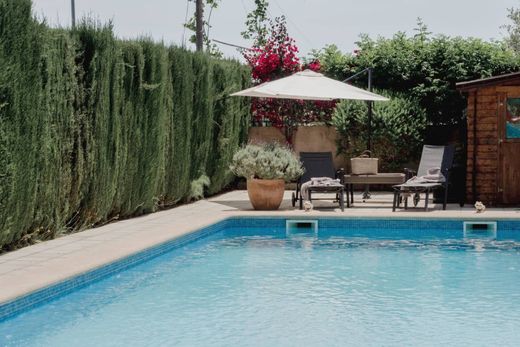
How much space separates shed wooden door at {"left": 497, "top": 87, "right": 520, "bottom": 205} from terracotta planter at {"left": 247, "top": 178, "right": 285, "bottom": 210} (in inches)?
145

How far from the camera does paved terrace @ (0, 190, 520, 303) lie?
7.07m

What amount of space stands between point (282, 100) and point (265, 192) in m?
5.21

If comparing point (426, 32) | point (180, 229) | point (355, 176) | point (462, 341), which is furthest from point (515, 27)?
point (462, 341)

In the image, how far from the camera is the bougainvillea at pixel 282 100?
1788 centimetres

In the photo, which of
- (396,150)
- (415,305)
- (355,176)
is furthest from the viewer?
(396,150)

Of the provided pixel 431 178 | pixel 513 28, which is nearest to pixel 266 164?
pixel 431 178

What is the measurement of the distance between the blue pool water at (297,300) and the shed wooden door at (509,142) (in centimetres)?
278

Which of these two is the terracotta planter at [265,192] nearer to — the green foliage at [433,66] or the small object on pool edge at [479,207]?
the small object on pool edge at [479,207]

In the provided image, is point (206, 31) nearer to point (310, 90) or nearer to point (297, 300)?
point (310, 90)

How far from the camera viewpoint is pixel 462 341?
5.90m

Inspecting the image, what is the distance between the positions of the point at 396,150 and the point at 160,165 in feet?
18.3

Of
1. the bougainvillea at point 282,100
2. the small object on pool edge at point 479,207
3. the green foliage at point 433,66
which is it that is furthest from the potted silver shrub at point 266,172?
the green foliage at point 433,66

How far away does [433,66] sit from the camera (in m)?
17.2

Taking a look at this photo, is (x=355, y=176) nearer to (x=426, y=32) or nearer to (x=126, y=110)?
(x=126, y=110)
